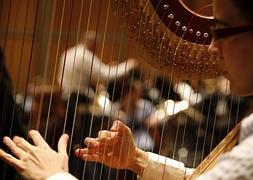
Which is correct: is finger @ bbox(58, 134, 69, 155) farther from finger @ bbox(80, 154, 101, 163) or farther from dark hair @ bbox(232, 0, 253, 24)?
dark hair @ bbox(232, 0, 253, 24)

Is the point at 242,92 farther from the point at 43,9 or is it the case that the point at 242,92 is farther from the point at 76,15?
the point at 76,15

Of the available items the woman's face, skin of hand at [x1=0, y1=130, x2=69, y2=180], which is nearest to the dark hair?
the woman's face

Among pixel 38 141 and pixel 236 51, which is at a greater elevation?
pixel 236 51

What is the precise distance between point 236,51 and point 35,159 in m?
0.52

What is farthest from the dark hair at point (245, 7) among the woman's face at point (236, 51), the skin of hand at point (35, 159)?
the skin of hand at point (35, 159)

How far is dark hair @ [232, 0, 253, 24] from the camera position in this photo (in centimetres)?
116

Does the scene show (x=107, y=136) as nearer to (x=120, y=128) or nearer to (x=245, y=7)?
(x=120, y=128)

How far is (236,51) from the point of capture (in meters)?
1.19

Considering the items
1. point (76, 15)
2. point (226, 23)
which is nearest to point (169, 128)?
point (76, 15)

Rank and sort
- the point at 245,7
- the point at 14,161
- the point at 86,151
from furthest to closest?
the point at 86,151
the point at 14,161
the point at 245,7

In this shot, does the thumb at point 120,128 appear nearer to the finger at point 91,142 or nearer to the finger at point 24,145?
the finger at point 91,142

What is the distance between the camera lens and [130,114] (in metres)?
2.34

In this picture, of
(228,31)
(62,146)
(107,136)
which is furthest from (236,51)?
(107,136)

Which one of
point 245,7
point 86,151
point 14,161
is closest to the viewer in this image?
point 245,7
